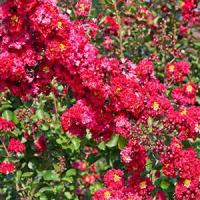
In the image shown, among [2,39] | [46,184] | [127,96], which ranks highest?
[2,39]

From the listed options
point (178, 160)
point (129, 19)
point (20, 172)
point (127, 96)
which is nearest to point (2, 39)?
point (127, 96)

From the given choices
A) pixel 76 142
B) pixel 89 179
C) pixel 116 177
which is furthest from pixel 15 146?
pixel 89 179

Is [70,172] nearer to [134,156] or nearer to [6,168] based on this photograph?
[6,168]

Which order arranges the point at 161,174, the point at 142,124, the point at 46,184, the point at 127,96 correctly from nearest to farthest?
the point at 127,96 < the point at 142,124 < the point at 161,174 < the point at 46,184

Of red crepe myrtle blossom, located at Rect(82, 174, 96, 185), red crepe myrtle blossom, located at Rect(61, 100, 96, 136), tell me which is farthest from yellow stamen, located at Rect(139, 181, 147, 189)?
red crepe myrtle blossom, located at Rect(82, 174, 96, 185)

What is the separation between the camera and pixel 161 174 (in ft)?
8.95

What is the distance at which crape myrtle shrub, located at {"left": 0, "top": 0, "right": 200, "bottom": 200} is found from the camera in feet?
7.56

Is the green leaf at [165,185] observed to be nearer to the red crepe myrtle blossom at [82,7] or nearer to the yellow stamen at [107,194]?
the yellow stamen at [107,194]

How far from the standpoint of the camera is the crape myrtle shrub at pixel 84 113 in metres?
2.30

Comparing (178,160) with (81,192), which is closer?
(178,160)

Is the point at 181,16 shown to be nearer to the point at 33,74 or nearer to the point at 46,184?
the point at 46,184

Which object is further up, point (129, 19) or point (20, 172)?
point (129, 19)

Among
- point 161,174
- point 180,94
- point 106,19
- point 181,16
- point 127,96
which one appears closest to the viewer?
point 127,96

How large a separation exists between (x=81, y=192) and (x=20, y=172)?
0.86 meters
